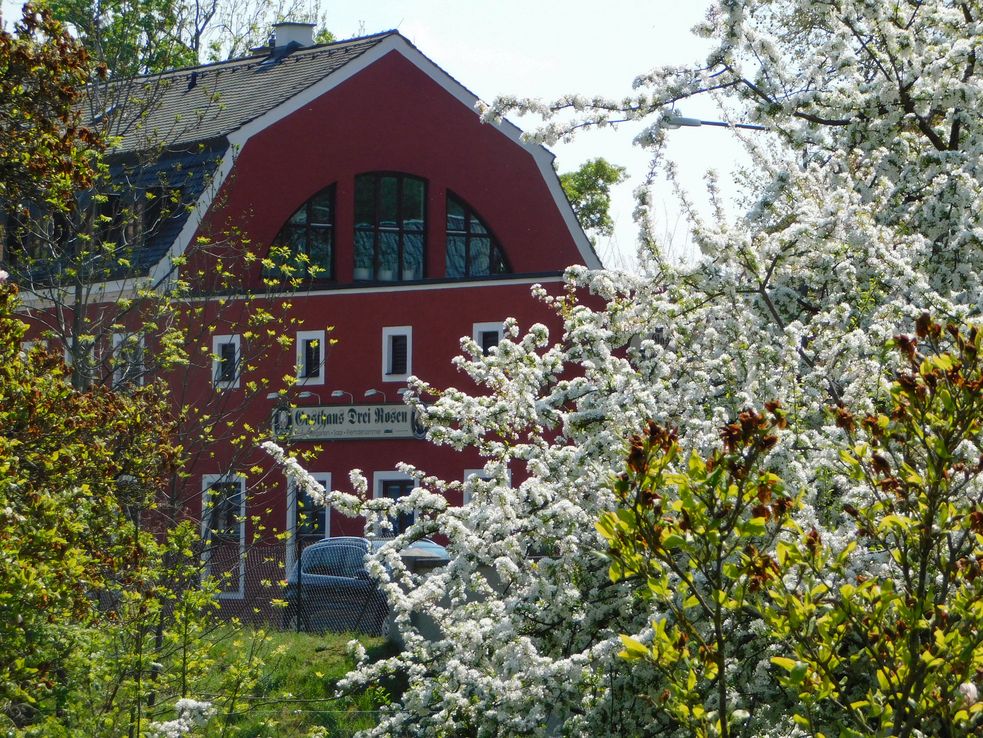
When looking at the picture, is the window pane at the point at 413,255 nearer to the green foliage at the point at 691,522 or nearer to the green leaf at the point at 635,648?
the green foliage at the point at 691,522

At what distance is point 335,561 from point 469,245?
1298cm

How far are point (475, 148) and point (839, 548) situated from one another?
27.3m

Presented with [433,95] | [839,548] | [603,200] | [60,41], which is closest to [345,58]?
[433,95]

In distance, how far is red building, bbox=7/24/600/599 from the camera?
87.7ft

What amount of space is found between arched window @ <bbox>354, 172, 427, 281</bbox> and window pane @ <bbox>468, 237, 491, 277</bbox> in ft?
3.77

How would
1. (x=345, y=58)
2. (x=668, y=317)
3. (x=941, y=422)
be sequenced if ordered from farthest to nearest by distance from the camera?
(x=345, y=58)
(x=668, y=317)
(x=941, y=422)

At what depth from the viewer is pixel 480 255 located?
3269 centimetres

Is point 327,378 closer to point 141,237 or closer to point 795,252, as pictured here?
point 141,237

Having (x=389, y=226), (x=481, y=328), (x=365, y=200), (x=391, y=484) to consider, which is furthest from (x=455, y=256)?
(x=391, y=484)

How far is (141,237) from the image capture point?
15820 mm

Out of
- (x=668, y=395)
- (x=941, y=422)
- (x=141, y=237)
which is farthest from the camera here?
(x=141, y=237)

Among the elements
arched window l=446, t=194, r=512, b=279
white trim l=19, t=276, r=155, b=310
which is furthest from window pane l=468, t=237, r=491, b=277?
white trim l=19, t=276, r=155, b=310

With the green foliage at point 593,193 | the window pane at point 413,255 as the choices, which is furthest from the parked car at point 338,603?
the green foliage at point 593,193

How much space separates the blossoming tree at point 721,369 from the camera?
644cm
